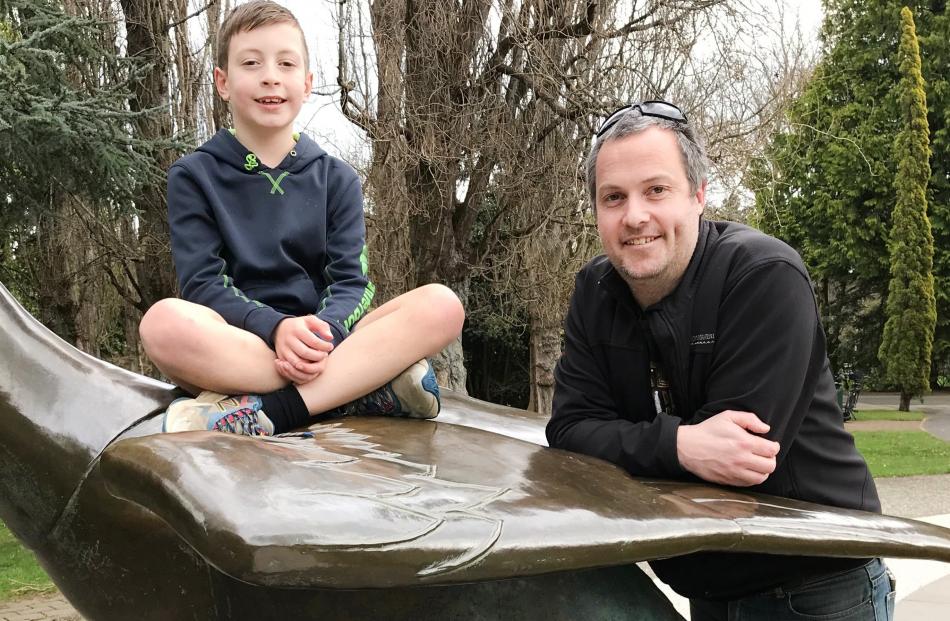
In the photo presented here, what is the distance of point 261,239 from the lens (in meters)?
1.91

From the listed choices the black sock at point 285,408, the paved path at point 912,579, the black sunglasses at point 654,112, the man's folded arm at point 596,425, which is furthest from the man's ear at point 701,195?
the paved path at point 912,579

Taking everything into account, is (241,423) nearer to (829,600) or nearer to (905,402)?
(829,600)

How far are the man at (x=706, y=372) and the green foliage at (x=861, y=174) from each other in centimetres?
2023

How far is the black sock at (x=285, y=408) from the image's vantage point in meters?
1.69

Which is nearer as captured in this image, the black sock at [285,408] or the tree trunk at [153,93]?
the black sock at [285,408]

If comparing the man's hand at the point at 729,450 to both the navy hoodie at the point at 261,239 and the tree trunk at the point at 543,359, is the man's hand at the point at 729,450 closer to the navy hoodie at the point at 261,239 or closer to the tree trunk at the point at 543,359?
the navy hoodie at the point at 261,239

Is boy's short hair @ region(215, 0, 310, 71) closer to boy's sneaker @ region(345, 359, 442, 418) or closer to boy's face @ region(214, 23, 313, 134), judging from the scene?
boy's face @ region(214, 23, 313, 134)

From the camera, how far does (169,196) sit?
1955 mm

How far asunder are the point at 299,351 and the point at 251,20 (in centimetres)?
71

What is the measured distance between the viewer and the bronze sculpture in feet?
3.24

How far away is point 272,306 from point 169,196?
0.33m

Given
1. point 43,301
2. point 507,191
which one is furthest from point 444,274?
point 43,301

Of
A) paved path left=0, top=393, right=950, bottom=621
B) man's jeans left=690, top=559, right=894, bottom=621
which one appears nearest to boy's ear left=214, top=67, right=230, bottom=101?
man's jeans left=690, top=559, right=894, bottom=621

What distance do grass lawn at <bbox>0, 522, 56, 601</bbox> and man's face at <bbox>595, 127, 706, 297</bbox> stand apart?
4.99 metres
